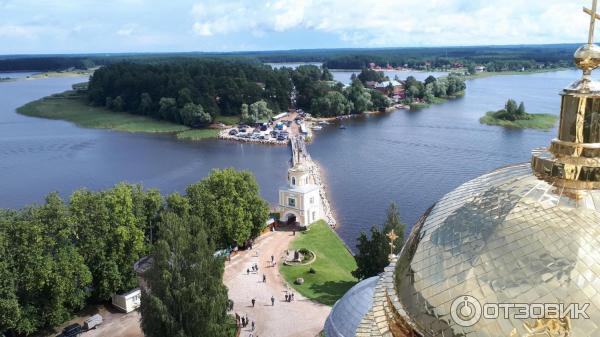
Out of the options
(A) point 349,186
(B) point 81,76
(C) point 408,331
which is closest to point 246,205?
(A) point 349,186

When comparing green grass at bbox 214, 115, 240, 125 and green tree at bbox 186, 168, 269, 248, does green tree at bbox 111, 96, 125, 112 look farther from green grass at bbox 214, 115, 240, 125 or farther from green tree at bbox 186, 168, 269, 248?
green tree at bbox 186, 168, 269, 248

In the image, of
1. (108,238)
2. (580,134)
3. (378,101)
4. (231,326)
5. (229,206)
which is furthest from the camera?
(378,101)

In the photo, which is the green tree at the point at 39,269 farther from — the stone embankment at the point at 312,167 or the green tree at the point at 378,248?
the stone embankment at the point at 312,167

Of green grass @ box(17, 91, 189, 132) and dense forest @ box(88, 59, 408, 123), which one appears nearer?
green grass @ box(17, 91, 189, 132)

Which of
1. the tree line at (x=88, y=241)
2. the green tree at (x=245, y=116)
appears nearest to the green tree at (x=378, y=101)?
the green tree at (x=245, y=116)

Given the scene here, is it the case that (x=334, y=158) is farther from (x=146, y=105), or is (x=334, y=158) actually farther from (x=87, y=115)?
(x=87, y=115)

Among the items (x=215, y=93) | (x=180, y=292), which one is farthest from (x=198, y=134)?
(x=180, y=292)

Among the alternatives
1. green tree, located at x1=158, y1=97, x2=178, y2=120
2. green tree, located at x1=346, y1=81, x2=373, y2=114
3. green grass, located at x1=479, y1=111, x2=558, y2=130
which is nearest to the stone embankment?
green tree, located at x1=346, y1=81, x2=373, y2=114
